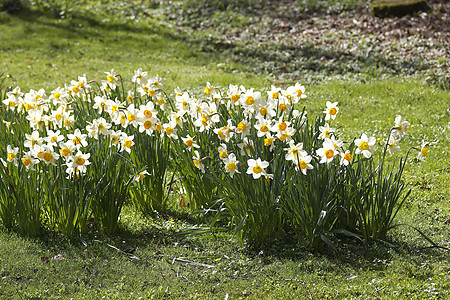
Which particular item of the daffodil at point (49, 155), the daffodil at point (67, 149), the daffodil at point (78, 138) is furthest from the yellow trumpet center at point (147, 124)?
the daffodil at point (49, 155)

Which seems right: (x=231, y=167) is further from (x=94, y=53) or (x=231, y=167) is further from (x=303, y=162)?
(x=94, y=53)

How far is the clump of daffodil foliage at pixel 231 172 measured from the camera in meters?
3.19

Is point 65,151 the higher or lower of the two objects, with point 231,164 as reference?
higher

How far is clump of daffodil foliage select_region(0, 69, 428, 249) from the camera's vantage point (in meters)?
3.19

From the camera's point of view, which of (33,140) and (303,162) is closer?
(303,162)

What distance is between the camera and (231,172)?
3.12 m

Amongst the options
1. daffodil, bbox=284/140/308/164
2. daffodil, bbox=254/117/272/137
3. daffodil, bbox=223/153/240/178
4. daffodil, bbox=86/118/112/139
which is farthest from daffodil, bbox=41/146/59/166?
daffodil, bbox=284/140/308/164

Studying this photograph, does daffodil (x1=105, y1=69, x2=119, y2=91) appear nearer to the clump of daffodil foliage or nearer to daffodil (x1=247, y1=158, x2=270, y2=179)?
the clump of daffodil foliage

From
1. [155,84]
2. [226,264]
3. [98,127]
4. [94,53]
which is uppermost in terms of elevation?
[155,84]

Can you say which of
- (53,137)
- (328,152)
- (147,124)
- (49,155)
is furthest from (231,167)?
(53,137)

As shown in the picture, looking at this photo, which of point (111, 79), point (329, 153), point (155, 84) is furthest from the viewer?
point (111, 79)

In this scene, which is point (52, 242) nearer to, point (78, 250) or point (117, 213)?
point (78, 250)

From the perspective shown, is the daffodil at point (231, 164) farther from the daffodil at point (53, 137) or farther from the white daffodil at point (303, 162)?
the daffodil at point (53, 137)

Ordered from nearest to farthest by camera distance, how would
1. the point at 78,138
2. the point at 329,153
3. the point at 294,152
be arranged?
the point at 329,153 → the point at 294,152 → the point at 78,138
